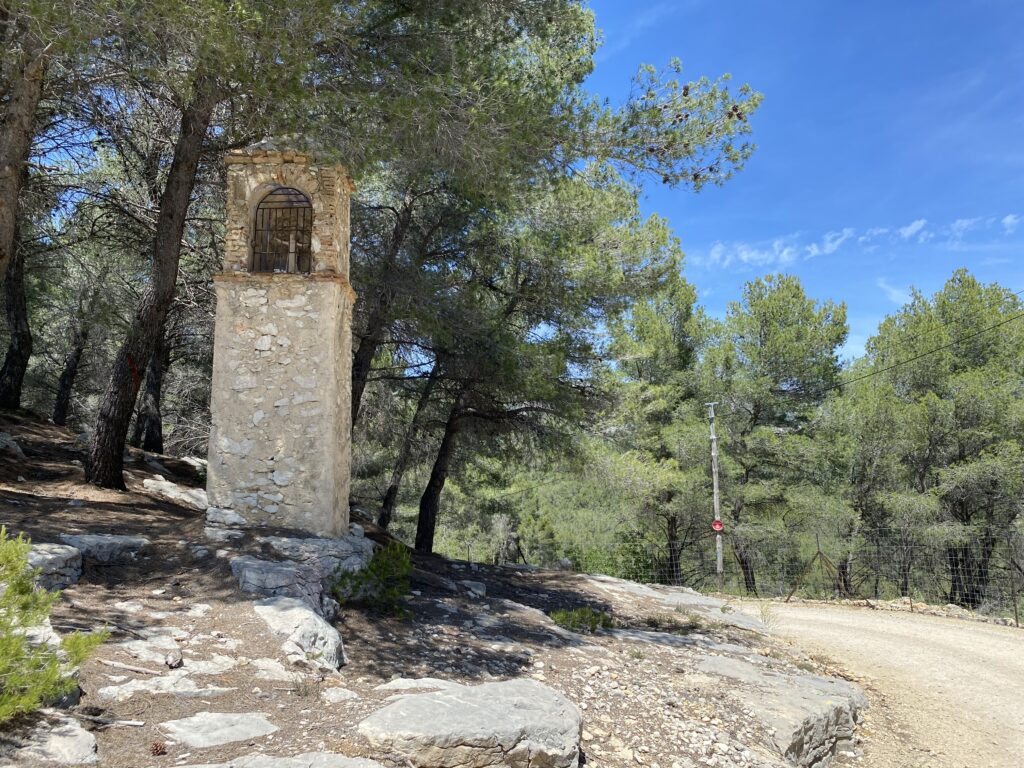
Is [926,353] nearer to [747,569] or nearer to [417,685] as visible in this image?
[747,569]

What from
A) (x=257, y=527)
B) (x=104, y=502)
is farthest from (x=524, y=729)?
(x=104, y=502)

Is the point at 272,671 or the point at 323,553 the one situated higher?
the point at 323,553

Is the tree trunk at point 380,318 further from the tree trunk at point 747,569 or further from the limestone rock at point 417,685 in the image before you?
the tree trunk at point 747,569

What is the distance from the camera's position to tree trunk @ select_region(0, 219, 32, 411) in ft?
32.6

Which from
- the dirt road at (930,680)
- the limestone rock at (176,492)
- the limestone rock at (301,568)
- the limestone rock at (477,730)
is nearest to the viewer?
the limestone rock at (477,730)

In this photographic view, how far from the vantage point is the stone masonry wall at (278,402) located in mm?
6203

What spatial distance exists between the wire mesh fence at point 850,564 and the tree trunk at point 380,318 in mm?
8622

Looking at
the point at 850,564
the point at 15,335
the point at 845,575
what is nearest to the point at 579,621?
the point at 15,335

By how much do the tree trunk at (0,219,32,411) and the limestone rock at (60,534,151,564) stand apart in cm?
615

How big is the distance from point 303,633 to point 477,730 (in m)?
1.58

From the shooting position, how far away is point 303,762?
2.71 metres

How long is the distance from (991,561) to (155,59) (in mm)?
17200

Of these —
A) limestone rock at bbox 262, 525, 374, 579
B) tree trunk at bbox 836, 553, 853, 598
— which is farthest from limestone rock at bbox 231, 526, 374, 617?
tree trunk at bbox 836, 553, 853, 598

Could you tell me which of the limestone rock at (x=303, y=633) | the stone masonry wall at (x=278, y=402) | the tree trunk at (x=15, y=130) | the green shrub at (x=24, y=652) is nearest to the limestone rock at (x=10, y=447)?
the tree trunk at (x=15, y=130)
